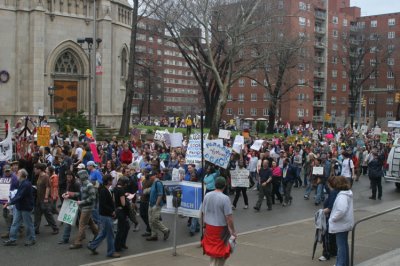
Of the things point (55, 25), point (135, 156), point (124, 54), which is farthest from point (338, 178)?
point (124, 54)

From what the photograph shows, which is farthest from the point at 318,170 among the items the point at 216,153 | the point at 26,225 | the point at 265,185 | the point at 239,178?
the point at 26,225

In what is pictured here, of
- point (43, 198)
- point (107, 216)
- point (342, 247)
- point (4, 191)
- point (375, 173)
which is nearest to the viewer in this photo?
point (342, 247)

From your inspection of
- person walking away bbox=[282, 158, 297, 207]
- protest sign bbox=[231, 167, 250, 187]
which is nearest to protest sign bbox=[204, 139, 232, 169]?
protest sign bbox=[231, 167, 250, 187]

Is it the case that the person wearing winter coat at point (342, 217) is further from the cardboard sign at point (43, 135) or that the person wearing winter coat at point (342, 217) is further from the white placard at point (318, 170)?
the cardboard sign at point (43, 135)

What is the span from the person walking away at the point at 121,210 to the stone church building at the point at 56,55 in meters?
21.1

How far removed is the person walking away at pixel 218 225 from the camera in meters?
7.82

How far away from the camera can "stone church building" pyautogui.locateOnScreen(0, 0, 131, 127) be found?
33.2 meters

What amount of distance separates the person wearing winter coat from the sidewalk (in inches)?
42.6

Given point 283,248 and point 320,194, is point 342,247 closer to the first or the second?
point 283,248

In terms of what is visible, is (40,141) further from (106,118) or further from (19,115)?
(106,118)

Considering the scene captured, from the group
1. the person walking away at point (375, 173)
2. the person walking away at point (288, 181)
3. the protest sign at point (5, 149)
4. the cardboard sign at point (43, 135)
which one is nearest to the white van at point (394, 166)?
the person walking away at point (375, 173)

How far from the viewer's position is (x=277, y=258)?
996 cm

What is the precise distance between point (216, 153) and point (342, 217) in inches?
199

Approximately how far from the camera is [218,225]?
7863 millimetres
